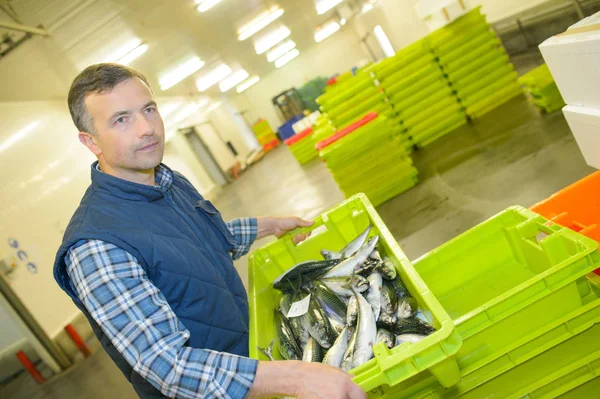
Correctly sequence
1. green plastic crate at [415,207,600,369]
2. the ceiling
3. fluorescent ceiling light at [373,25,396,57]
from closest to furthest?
green plastic crate at [415,207,600,369]
the ceiling
fluorescent ceiling light at [373,25,396,57]

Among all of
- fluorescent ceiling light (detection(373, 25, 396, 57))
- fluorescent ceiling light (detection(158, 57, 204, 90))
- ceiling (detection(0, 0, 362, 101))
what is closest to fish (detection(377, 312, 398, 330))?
ceiling (detection(0, 0, 362, 101))

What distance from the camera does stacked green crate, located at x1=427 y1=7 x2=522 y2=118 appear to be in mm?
6777

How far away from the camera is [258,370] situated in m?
1.29

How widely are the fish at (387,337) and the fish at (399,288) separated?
0.21 metres

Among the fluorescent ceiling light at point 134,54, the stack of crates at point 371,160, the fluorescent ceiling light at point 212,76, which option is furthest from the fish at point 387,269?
the fluorescent ceiling light at point 212,76

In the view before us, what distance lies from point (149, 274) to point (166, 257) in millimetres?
84

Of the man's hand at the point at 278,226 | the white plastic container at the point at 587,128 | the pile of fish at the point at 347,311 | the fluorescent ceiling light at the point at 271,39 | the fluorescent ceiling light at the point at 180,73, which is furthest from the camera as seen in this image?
the fluorescent ceiling light at the point at 271,39

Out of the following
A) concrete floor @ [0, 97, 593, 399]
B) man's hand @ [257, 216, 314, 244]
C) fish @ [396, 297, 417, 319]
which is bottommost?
concrete floor @ [0, 97, 593, 399]

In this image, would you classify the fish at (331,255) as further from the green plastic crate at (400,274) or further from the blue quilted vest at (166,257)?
the blue quilted vest at (166,257)

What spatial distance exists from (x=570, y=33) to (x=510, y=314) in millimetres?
1300

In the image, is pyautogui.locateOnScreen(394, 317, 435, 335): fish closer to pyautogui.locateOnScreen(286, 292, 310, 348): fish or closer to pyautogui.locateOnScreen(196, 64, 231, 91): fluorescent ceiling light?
pyautogui.locateOnScreen(286, 292, 310, 348): fish

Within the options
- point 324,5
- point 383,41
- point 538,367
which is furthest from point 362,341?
point 383,41

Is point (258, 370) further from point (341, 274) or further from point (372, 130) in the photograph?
point (372, 130)

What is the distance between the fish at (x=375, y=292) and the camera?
67.1 inches
